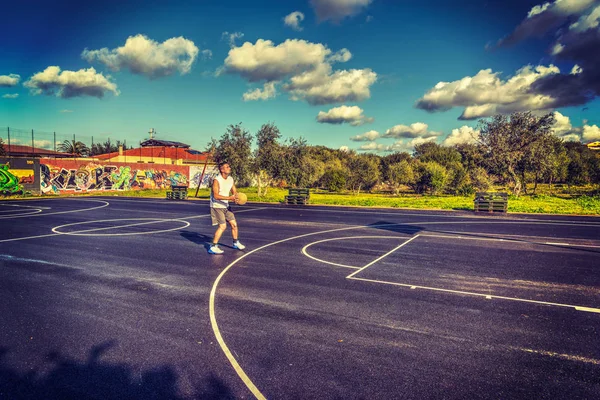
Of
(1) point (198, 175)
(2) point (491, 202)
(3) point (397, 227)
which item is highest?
(1) point (198, 175)

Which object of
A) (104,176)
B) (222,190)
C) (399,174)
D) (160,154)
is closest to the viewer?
(222,190)

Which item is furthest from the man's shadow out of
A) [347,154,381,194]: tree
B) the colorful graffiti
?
[347,154,381,194]: tree

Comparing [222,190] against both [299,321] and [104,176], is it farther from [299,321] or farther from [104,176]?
[104,176]

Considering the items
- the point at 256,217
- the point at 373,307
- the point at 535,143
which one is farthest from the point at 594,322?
the point at 535,143

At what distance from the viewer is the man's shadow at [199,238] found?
1079cm

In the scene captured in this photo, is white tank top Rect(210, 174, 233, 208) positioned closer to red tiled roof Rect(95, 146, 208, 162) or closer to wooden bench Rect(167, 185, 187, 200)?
wooden bench Rect(167, 185, 187, 200)

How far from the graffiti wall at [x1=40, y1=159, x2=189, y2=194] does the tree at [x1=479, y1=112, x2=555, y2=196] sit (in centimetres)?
3687

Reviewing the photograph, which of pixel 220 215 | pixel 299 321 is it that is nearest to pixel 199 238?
pixel 220 215

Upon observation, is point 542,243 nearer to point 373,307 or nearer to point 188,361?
point 373,307

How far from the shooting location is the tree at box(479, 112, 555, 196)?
33875 mm

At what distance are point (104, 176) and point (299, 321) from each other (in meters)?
39.6

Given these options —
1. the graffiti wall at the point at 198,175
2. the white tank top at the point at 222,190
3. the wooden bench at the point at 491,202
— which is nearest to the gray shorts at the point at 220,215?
the white tank top at the point at 222,190

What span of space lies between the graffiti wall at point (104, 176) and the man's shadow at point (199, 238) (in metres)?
29.4

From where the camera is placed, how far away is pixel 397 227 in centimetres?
1472
